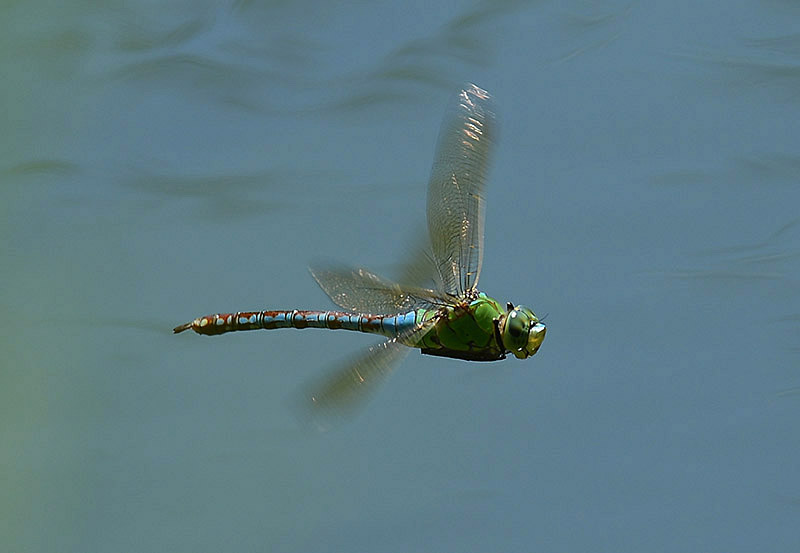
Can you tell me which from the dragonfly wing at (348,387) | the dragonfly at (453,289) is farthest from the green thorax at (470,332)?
the dragonfly wing at (348,387)

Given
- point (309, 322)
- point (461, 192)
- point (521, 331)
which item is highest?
point (461, 192)

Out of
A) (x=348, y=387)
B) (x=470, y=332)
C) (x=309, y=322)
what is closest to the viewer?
(x=348, y=387)

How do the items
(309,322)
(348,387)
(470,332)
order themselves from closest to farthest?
(348,387) < (470,332) < (309,322)

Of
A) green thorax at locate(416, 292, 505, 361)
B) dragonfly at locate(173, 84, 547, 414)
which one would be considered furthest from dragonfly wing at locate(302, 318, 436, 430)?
green thorax at locate(416, 292, 505, 361)

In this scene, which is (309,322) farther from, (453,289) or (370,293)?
(453,289)

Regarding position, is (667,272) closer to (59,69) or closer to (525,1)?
(525,1)

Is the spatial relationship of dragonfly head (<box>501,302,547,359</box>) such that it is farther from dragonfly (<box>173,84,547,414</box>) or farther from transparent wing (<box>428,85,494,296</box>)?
transparent wing (<box>428,85,494,296</box>)

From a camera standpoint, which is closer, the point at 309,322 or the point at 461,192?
the point at 461,192

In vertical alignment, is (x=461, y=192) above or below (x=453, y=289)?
above

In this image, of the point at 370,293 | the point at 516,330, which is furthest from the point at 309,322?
the point at 516,330
